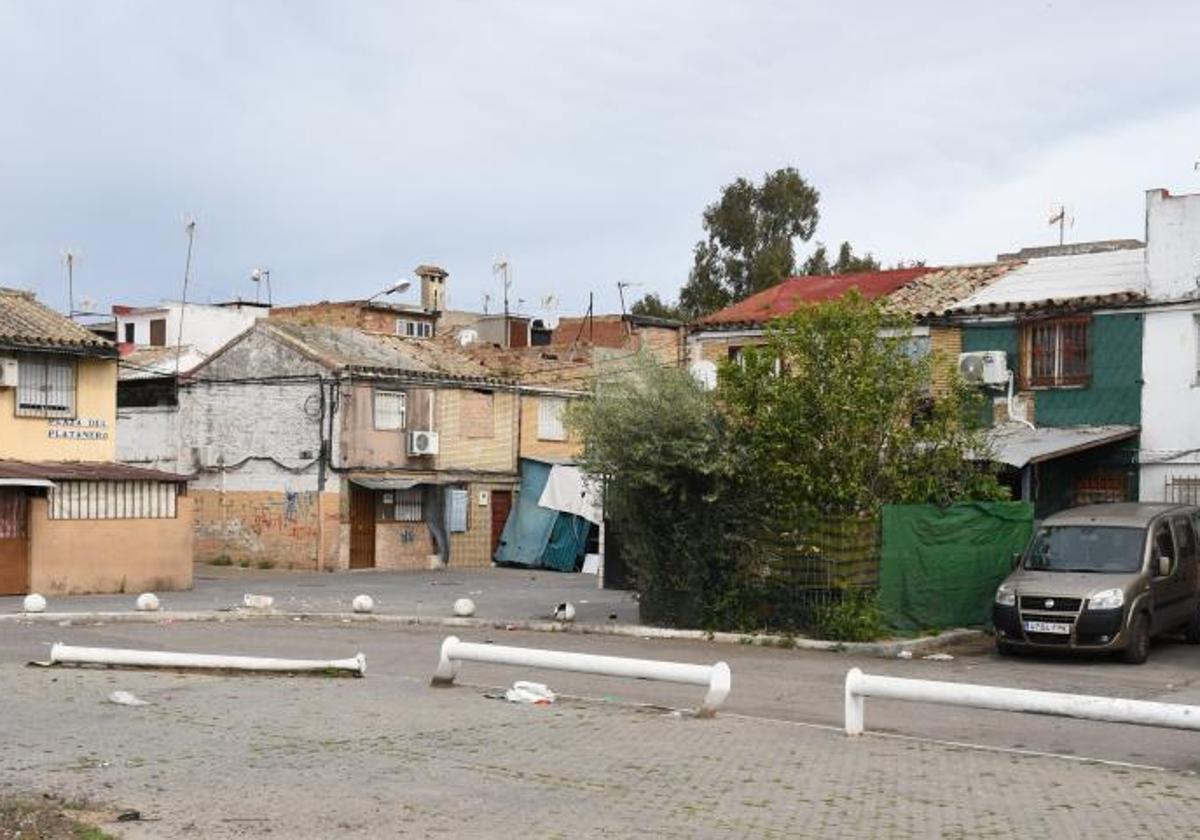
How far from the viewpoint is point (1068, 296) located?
89.5 ft

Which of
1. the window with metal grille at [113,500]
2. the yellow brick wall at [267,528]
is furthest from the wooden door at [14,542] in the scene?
the yellow brick wall at [267,528]

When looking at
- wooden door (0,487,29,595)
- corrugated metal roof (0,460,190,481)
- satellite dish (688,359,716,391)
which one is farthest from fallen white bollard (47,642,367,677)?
wooden door (0,487,29,595)

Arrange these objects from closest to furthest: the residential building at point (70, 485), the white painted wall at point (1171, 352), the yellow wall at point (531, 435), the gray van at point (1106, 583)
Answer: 1. the gray van at point (1106, 583)
2. the white painted wall at point (1171, 352)
3. the residential building at point (70, 485)
4. the yellow wall at point (531, 435)

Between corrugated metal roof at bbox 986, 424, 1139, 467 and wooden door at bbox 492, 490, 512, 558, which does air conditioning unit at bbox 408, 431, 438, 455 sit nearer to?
wooden door at bbox 492, 490, 512, 558

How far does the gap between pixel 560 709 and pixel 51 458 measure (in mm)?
20693

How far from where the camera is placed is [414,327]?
5925cm

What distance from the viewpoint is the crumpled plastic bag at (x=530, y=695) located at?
13438 mm

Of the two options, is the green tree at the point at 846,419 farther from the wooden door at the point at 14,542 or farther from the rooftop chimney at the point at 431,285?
the rooftop chimney at the point at 431,285

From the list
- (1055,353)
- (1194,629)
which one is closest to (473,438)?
(1055,353)

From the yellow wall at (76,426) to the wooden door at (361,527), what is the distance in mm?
7774

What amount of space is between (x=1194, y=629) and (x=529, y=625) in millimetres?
9225

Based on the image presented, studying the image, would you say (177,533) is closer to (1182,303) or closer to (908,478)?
(908,478)

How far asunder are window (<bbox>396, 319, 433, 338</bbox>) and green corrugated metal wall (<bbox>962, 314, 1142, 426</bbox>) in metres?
34.1

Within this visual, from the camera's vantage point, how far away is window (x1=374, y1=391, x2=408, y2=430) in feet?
128
